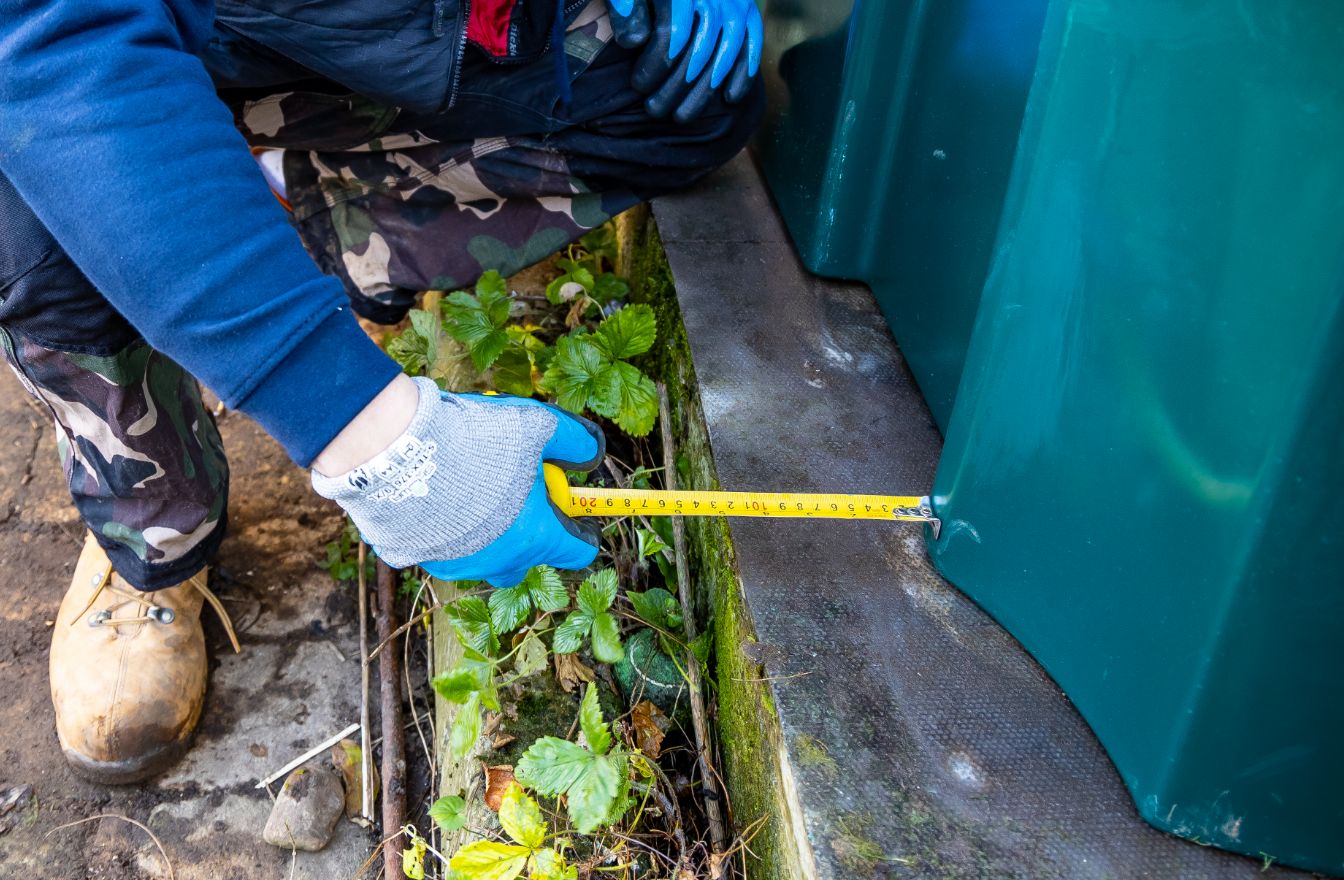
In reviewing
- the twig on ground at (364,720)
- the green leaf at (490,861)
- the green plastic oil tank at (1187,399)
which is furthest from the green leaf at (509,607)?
the green plastic oil tank at (1187,399)

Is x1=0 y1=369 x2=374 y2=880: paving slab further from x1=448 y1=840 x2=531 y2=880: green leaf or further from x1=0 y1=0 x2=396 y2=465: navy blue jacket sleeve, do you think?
x1=0 y1=0 x2=396 y2=465: navy blue jacket sleeve

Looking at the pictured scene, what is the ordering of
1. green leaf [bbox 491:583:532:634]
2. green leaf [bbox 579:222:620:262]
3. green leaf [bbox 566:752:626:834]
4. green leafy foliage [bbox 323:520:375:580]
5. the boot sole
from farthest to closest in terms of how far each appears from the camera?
green leaf [bbox 579:222:620:262], green leafy foliage [bbox 323:520:375:580], the boot sole, green leaf [bbox 491:583:532:634], green leaf [bbox 566:752:626:834]

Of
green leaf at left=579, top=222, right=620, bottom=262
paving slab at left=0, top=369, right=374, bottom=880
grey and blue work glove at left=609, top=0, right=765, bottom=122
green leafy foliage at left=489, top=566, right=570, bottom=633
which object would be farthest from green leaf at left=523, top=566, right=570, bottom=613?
green leaf at left=579, top=222, right=620, bottom=262

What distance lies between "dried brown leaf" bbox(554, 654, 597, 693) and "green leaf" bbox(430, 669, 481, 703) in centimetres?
17

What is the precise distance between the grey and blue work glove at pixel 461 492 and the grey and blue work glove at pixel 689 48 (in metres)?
0.93

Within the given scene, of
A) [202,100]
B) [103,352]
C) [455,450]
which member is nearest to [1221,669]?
[455,450]

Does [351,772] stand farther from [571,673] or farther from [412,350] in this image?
[412,350]

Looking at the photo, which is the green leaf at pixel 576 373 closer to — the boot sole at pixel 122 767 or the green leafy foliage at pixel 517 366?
the green leafy foliage at pixel 517 366

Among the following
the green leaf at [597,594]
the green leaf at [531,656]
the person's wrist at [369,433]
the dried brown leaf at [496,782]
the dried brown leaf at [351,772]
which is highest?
the person's wrist at [369,433]

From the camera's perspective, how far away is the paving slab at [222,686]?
1548 millimetres

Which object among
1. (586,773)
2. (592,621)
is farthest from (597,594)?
(586,773)

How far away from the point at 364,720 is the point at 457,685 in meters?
0.47

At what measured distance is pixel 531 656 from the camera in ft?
4.68

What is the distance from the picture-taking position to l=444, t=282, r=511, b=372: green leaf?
70.1 inches
